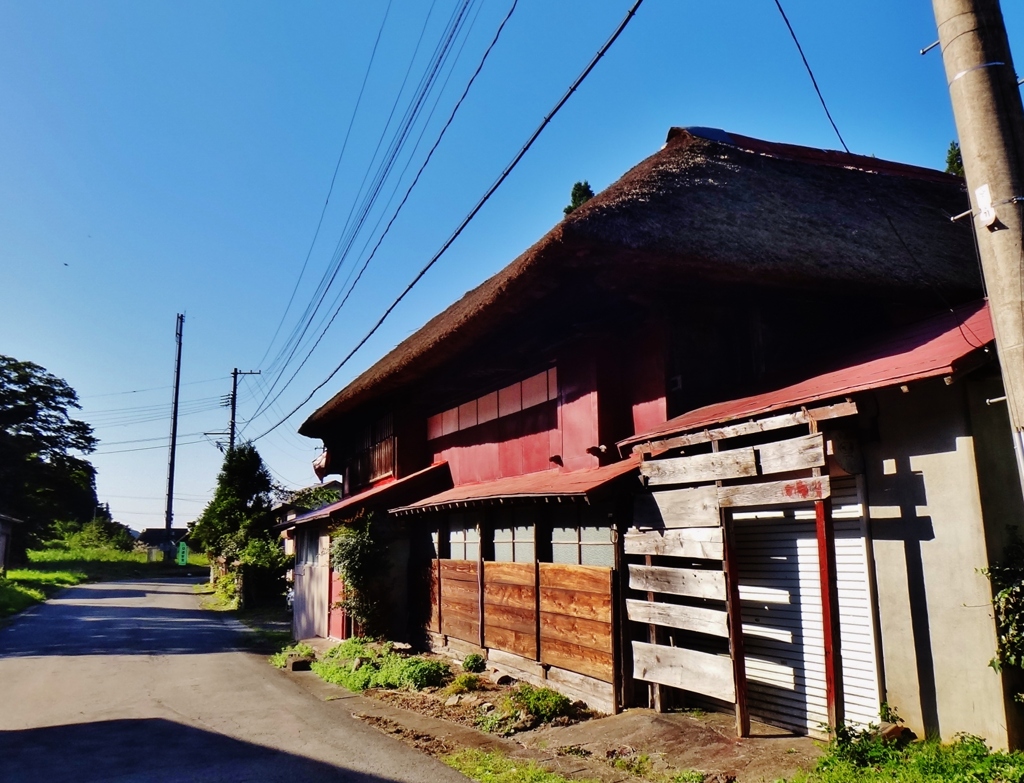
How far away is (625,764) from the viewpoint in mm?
6102

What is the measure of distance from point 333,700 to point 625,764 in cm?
521

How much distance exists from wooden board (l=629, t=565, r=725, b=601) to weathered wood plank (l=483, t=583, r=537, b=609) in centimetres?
219

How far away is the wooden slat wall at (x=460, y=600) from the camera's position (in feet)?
36.0

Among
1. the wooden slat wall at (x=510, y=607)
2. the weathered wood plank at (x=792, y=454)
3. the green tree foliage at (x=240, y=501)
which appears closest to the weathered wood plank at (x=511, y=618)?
the wooden slat wall at (x=510, y=607)

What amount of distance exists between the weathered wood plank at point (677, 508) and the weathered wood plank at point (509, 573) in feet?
7.45

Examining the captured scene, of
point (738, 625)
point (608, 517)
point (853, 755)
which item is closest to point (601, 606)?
point (608, 517)

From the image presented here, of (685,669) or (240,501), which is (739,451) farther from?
(240,501)

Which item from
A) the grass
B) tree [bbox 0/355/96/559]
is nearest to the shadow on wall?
the grass

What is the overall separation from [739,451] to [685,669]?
209 centimetres

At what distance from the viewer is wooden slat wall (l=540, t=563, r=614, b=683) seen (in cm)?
787

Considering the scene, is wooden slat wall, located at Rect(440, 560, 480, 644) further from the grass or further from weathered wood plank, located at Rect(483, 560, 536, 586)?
the grass

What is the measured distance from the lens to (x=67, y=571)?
147 feet

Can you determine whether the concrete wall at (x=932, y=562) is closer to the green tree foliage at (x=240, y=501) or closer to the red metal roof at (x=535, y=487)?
the red metal roof at (x=535, y=487)

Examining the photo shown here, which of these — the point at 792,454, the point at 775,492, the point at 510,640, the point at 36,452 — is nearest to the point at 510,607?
the point at 510,640
